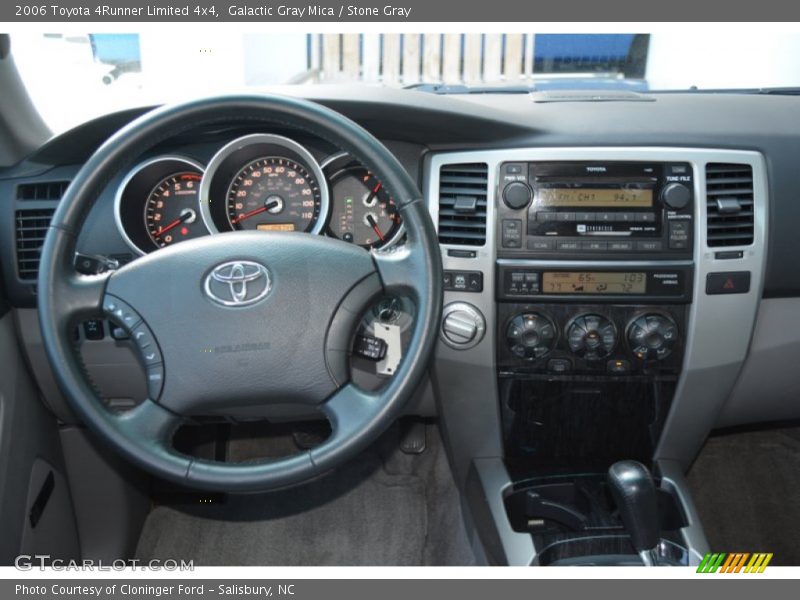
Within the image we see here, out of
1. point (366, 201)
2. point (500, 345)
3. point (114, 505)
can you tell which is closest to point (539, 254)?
point (500, 345)

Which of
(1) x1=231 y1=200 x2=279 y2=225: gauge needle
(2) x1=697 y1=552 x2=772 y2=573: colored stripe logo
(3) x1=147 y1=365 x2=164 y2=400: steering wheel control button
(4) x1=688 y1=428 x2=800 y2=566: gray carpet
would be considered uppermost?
(1) x1=231 y1=200 x2=279 y2=225: gauge needle

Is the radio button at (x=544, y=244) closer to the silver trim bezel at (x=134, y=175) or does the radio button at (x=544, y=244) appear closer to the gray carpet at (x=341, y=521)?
the silver trim bezel at (x=134, y=175)

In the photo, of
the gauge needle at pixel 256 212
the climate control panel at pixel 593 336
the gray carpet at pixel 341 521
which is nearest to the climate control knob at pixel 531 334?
the climate control panel at pixel 593 336

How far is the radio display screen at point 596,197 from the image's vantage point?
1780mm

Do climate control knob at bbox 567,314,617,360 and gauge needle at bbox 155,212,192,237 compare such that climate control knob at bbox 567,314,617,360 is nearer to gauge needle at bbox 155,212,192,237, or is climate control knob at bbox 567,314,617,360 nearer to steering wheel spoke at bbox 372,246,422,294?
steering wheel spoke at bbox 372,246,422,294

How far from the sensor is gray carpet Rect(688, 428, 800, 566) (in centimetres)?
234

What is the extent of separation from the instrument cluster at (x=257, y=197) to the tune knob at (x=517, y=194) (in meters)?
0.27

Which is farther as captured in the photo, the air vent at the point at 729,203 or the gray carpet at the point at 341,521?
the gray carpet at the point at 341,521

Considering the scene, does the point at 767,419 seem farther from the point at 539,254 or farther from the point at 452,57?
the point at 452,57

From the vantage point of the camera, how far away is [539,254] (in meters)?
1.81

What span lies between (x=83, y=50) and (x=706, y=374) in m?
1.89

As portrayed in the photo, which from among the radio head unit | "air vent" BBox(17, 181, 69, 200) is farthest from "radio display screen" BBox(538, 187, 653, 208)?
"air vent" BBox(17, 181, 69, 200)

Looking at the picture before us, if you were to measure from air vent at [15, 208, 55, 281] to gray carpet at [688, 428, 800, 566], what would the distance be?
213cm

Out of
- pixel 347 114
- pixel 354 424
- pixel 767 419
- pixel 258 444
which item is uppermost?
pixel 347 114
